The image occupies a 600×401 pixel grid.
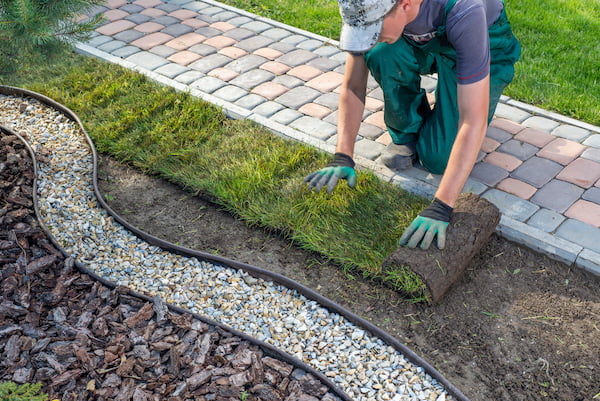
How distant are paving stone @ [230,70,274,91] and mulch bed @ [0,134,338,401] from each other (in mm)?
2390

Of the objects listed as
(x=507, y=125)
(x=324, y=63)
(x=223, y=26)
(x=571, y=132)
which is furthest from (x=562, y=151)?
(x=223, y=26)

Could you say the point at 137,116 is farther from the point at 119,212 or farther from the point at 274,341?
the point at 274,341

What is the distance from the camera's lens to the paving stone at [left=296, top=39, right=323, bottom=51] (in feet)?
19.1

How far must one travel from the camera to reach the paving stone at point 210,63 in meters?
5.46

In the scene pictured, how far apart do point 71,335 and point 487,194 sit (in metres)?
2.65

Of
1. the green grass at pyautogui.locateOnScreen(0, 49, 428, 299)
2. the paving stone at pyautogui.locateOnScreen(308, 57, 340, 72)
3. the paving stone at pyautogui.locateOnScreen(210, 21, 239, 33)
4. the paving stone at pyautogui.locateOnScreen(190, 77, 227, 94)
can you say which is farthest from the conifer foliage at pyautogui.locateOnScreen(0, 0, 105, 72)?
the paving stone at pyautogui.locateOnScreen(210, 21, 239, 33)

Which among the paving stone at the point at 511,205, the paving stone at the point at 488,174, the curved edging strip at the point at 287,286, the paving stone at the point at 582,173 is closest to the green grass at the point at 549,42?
the paving stone at the point at 582,173

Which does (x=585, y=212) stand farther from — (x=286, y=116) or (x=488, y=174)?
(x=286, y=116)

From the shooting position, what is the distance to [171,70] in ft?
17.8

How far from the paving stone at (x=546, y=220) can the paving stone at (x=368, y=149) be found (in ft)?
3.83

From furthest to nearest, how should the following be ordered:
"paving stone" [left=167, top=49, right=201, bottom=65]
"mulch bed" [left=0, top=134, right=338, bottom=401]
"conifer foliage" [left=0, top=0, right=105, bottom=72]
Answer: "paving stone" [left=167, top=49, right=201, bottom=65] → "conifer foliage" [left=0, top=0, right=105, bottom=72] → "mulch bed" [left=0, top=134, right=338, bottom=401]

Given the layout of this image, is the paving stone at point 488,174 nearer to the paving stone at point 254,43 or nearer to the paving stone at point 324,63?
the paving stone at point 324,63

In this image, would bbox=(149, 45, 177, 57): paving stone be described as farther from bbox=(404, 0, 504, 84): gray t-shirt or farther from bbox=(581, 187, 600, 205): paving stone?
bbox=(581, 187, 600, 205): paving stone

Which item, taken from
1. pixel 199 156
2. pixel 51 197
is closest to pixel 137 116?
pixel 199 156
